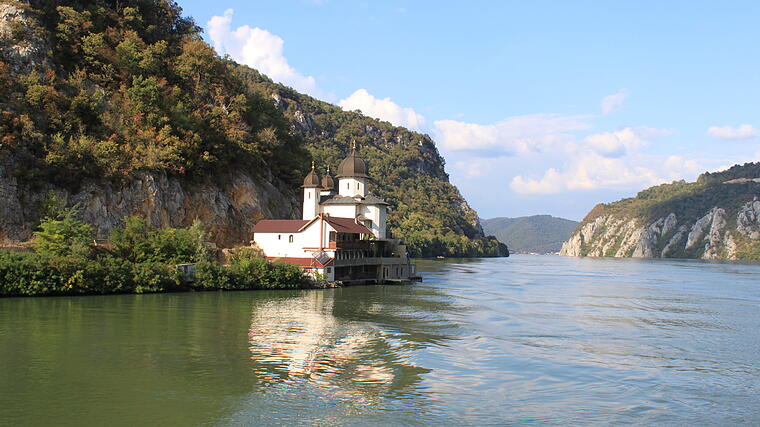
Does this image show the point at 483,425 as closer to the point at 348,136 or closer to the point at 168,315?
the point at 168,315

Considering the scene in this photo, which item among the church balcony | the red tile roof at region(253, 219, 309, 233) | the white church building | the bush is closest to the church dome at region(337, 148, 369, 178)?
the white church building

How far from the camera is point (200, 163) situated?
201 feet

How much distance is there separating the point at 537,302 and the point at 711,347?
19.9 m

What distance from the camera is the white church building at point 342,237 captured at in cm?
5588

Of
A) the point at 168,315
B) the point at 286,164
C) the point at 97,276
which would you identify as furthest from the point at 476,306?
the point at 286,164

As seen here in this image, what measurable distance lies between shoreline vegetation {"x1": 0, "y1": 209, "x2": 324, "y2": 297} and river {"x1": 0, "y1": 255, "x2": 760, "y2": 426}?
234 centimetres

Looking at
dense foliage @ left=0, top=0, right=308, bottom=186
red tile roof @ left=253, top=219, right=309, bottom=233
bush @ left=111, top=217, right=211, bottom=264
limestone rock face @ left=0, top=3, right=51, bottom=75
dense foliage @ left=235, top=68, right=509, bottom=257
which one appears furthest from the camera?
dense foliage @ left=235, top=68, right=509, bottom=257

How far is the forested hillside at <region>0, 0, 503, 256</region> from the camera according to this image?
51.4 m

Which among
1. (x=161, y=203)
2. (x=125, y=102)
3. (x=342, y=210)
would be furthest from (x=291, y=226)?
(x=125, y=102)

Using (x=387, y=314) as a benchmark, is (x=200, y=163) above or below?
above

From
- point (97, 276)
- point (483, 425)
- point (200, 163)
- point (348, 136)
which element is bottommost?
point (483, 425)

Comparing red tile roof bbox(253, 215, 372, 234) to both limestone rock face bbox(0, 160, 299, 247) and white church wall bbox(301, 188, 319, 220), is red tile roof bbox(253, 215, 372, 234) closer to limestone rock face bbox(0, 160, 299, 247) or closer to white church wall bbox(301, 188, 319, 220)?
limestone rock face bbox(0, 160, 299, 247)

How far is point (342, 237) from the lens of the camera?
57875 mm

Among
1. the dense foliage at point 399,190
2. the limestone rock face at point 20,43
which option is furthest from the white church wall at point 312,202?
the dense foliage at point 399,190
